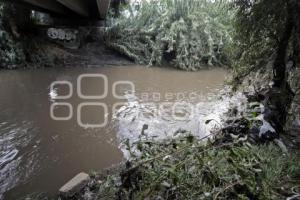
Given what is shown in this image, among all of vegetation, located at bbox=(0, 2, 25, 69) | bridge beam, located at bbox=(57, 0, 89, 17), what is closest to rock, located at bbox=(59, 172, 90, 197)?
bridge beam, located at bbox=(57, 0, 89, 17)

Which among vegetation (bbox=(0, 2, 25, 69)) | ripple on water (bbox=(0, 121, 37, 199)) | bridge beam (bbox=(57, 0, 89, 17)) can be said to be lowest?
ripple on water (bbox=(0, 121, 37, 199))

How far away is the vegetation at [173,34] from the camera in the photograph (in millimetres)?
10953

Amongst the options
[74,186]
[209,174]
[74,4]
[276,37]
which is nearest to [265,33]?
[276,37]

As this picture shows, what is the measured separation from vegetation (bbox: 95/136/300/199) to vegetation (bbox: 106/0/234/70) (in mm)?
8641

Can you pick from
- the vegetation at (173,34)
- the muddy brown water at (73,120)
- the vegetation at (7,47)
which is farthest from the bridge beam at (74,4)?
the vegetation at (173,34)

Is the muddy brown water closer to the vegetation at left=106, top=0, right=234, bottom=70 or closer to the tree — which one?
the tree

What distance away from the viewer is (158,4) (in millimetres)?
12258

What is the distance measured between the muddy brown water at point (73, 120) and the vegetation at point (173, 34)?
1.58 metres

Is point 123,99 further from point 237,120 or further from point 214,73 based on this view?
point 214,73

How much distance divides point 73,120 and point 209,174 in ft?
12.8

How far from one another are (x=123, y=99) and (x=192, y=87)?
2411 millimetres

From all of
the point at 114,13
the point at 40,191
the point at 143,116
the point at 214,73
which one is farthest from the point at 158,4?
the point at 40,191

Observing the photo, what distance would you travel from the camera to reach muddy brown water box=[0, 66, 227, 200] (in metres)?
3.84

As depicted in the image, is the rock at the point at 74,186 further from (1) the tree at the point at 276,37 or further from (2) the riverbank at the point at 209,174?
(1) the tree at the point at 276,37
